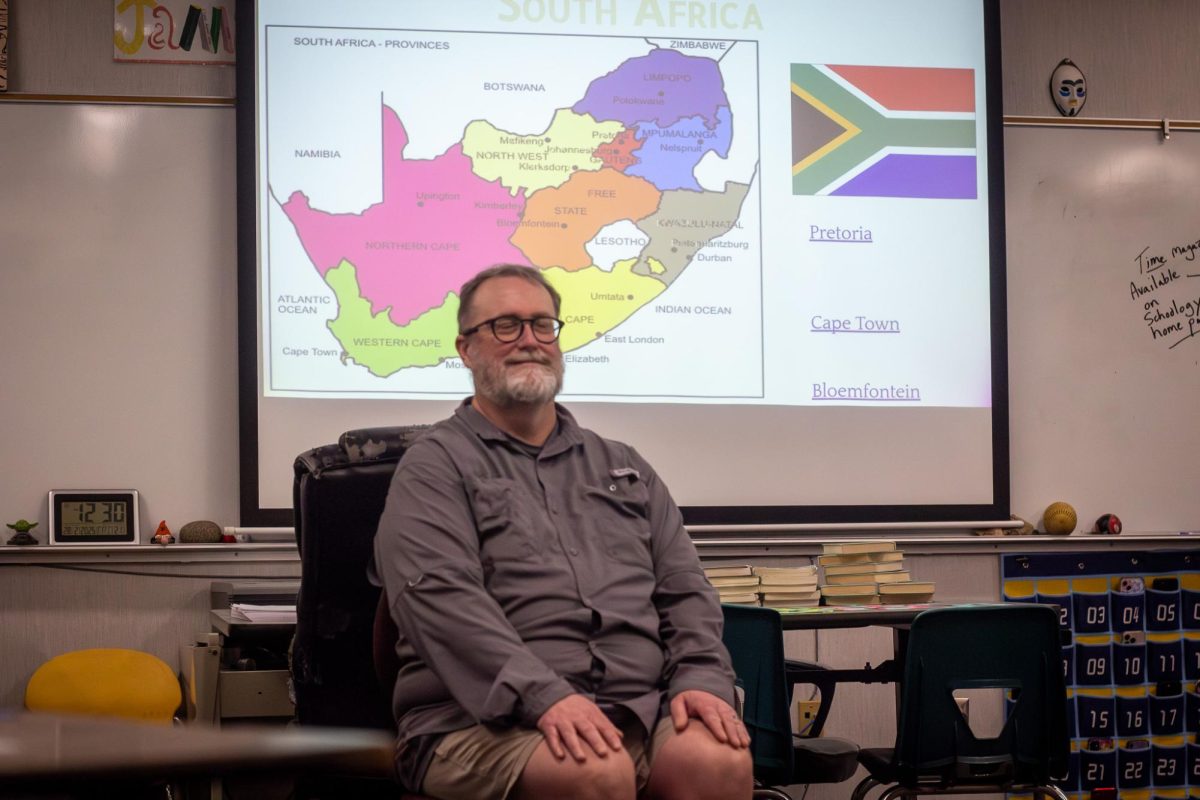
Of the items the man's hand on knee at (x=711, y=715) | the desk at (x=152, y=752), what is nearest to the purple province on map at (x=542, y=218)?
the man's hand on knee at (x=711, y=715)

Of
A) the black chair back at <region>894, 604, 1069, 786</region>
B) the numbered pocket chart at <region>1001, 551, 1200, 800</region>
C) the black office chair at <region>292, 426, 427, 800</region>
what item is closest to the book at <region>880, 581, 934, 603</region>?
the black chair back at <region>894, 604, 1069, 786</region>

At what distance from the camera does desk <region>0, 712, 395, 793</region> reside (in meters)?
0.85

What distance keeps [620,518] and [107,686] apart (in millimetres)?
1725

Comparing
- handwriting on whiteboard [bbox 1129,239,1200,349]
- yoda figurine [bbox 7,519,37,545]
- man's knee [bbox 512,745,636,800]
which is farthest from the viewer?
handwriting on whiteboard [bbox 1129,239,1200,349]

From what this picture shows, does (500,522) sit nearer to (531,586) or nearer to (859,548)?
Result: (531,586)

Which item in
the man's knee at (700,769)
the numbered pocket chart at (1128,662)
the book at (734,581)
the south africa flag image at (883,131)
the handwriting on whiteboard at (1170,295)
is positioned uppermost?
the south africa flag image at (883,131)

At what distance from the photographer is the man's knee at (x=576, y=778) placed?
74.5 inches

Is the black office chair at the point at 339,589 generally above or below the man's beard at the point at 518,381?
below

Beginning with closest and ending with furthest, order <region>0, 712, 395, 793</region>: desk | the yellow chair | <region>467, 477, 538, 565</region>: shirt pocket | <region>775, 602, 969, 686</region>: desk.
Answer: <region>0, 712, 395, 793</region>: desk
<region>467, 477, 538, 565</region>: shirt pocket
<region>775, 602, 969, 686</region>: desk
the yellow chair

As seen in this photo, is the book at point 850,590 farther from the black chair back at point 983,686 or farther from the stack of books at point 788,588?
the black chair back at point 983,686

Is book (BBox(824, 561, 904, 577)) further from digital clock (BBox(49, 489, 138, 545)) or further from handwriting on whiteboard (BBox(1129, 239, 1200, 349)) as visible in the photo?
digital clock (BBox(49, 489, 138, 545))

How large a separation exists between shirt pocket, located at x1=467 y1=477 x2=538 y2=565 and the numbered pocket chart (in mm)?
2414

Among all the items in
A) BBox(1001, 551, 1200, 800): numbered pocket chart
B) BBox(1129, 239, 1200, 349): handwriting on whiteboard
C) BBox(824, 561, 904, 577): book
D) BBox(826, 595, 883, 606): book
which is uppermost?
BBox(1129, 239, 1200, 349): handwriting on whiteboard

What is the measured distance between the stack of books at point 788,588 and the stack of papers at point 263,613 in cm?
123
